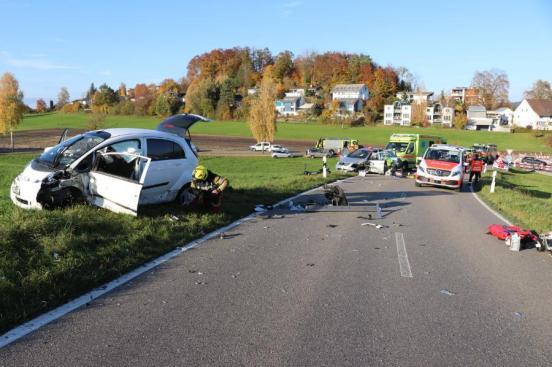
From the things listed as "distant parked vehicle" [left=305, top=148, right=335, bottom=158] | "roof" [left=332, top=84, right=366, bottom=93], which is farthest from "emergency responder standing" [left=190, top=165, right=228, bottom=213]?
"roof" [left=332, top=84, right=366, bottom=93]

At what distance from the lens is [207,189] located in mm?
9586

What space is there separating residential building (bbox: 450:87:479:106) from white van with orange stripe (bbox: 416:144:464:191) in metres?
127

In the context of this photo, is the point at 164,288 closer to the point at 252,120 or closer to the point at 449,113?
the point at 252,120

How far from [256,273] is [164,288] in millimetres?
1259

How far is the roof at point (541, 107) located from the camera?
111m

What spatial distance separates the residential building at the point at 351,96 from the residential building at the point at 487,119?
27.7 m

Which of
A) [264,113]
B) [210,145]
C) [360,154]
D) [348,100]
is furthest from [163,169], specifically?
[348,100]

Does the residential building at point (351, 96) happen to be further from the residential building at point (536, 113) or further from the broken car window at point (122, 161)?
the broken car window at point (122, 161)

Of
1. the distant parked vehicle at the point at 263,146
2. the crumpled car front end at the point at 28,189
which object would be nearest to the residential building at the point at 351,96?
the distant parked vehicle at the point at 263,146

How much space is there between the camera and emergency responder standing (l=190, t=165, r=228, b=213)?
31.1ft

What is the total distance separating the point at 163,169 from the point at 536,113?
122 meters

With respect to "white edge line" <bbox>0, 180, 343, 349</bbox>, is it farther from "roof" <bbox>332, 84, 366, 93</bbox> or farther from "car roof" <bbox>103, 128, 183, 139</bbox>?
"roof" <bbox>332, 84, 366, 93</bbox>

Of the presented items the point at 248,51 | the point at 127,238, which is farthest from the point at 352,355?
the point at 248,51

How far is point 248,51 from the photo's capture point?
167000mm
